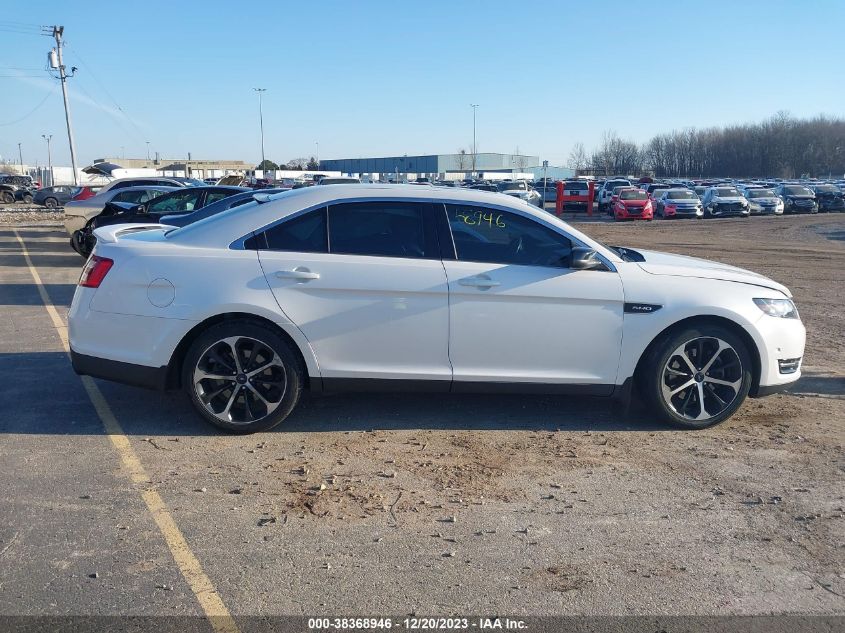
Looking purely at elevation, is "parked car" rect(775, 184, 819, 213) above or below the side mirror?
below

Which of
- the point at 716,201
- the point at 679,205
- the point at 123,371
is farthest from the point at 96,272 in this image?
the point at 716,201

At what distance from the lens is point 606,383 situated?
5.42 metres

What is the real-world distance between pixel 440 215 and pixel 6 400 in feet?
12.0

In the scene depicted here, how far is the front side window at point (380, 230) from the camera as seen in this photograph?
17.5ft

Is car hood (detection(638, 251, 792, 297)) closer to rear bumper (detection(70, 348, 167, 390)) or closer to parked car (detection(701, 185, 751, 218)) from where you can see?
rear bumper (detection(70, 348, 167, 390))

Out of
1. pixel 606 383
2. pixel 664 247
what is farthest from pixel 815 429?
pixel 664 247

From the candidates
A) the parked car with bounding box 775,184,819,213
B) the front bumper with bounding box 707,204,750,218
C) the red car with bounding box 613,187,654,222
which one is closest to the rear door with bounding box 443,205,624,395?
the red car with bounding box 613,187,654,222

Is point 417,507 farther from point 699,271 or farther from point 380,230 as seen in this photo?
point 699,271

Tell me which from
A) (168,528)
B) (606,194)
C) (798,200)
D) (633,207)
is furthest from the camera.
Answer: (606,194)

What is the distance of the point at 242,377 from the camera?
5242 millimetres

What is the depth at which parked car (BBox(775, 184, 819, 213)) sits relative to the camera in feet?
134

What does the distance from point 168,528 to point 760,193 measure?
41744 mm

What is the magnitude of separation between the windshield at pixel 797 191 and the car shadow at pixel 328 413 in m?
40.1

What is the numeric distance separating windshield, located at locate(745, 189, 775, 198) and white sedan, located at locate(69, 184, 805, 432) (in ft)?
125
